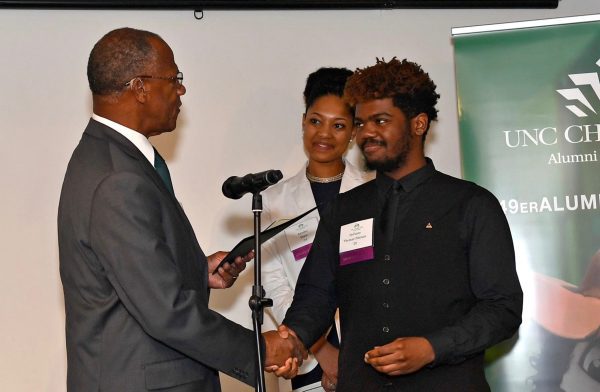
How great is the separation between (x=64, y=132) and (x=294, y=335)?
82.1 inches

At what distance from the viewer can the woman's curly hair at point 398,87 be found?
137 inches

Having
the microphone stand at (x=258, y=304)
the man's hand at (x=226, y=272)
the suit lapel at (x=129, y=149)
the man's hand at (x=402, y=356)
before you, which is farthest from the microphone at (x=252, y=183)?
the man's hand at (x=402, y=356)

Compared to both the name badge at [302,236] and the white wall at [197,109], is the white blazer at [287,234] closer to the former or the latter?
the name badge at [302,236]

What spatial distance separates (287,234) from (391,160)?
1179 mm

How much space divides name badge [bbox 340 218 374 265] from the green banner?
3.82 ft

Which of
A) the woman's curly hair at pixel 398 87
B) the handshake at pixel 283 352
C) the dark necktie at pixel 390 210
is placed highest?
the woman's curly hair at pixel 398 87

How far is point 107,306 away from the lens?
9.42ft

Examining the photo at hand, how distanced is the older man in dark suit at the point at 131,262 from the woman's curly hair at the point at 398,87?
0.77m

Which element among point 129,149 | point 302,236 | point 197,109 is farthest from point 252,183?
point 197,109

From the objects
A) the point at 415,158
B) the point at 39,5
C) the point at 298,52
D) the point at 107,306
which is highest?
the point at 39,5

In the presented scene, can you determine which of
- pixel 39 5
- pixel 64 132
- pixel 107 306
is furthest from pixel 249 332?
pixel 39 5

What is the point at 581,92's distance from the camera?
4.38m

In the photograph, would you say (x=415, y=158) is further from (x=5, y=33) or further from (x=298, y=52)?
(x=5, y=33)

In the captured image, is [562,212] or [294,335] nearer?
[294,335]
